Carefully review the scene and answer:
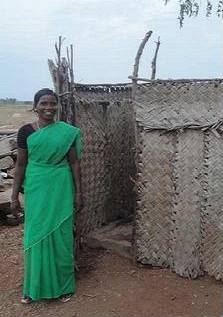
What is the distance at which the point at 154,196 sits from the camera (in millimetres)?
4262

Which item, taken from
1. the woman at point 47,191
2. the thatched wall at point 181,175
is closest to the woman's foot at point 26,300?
the woman at point 47,191

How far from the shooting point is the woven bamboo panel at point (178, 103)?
397 centimetres

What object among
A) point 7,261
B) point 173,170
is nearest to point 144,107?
point 173,170

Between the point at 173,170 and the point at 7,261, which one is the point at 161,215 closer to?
the point at 173,170

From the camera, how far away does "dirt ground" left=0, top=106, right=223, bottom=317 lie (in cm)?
368

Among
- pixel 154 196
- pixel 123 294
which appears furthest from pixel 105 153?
pixel 123 294

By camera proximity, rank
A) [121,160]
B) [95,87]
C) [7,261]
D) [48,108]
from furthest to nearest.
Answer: [121,160]
[95,87]
[7,261]
[48,108]

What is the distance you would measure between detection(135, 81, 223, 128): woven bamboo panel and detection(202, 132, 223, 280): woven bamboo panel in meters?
0.23

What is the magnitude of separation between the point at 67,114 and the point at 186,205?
1408mm

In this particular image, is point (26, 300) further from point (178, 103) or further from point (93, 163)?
point (178, 103)

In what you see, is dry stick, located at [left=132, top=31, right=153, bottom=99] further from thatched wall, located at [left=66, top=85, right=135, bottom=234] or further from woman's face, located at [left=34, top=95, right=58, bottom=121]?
woman's face, located at [left=34, top=95, right=58, bottom=121]

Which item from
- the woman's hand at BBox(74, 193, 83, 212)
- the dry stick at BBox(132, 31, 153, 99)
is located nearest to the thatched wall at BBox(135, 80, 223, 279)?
the dry stick at BBox(132, 31, 153, 99)

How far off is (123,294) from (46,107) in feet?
5.71

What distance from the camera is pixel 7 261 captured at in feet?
15.9
